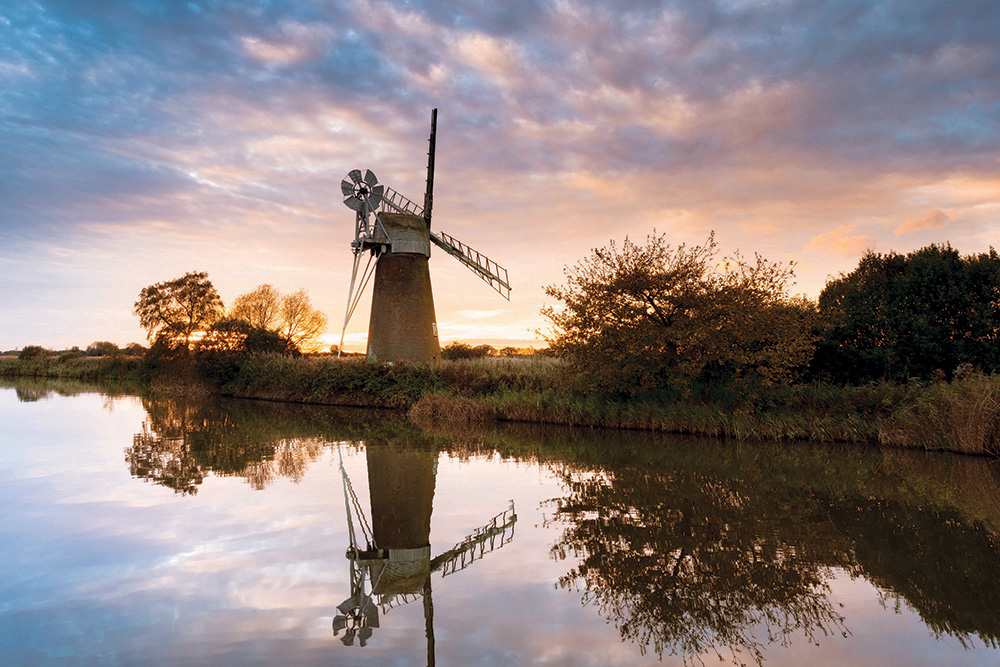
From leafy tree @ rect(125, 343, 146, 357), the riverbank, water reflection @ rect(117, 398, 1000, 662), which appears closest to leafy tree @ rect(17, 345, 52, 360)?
leafy tree @ rect(125, 343, 146, 357)

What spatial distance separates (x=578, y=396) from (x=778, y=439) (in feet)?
20.0

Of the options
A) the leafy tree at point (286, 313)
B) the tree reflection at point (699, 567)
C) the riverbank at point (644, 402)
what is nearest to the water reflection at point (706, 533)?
the tree reflection at point (699, 567)

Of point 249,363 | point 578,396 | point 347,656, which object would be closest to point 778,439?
point 578,396

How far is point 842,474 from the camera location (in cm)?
1069

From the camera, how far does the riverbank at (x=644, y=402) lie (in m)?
13.2

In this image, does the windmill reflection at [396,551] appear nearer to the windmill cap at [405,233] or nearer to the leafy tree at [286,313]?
the windmill cap at [405,233]

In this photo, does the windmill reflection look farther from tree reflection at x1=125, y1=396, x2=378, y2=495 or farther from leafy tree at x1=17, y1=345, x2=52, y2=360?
leafy tree at x1=17, y1=345, x2=52, y2=360

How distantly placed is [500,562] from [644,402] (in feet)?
39.8

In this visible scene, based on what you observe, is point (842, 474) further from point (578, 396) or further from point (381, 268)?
point (381, 268)

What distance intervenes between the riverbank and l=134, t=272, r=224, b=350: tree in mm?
7691

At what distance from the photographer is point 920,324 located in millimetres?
16312

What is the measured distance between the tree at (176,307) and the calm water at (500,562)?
29372 millimetres

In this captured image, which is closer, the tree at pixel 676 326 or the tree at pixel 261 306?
the tree at pixel 676 326

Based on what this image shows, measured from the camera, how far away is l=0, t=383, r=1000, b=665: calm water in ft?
14.1
